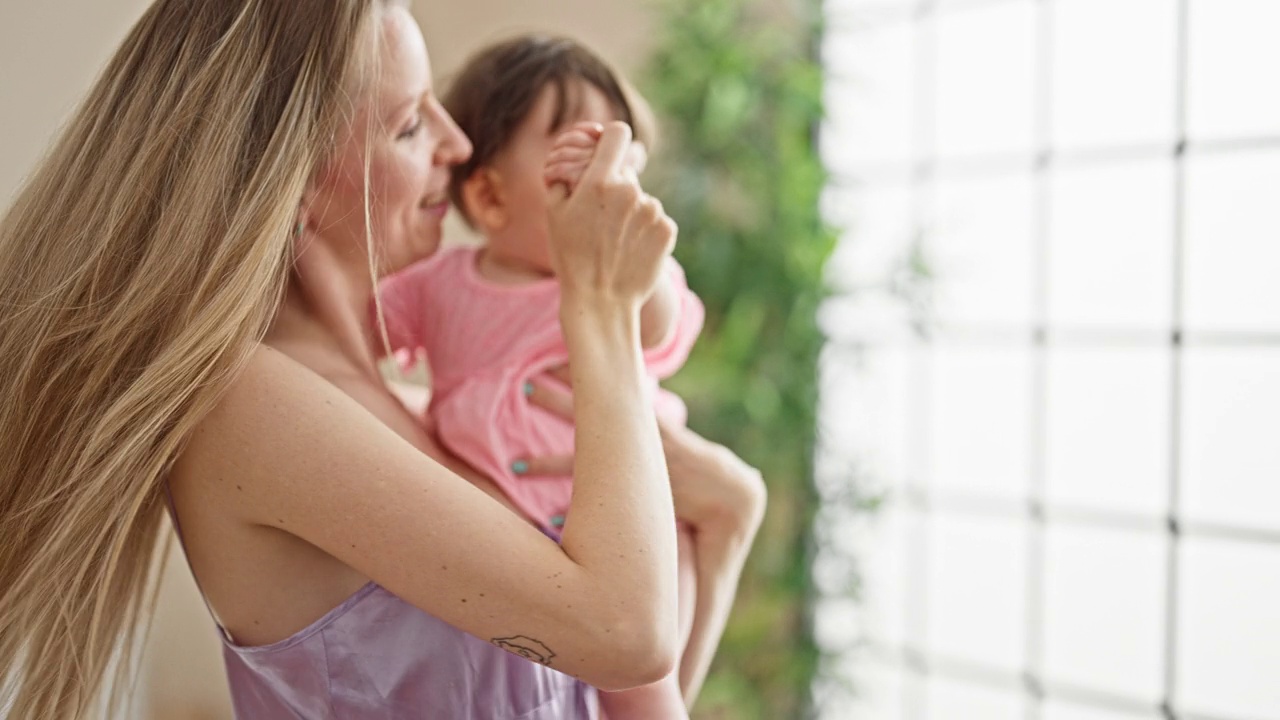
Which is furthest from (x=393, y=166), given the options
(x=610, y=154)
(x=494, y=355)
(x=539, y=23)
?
(x=539, y=23)

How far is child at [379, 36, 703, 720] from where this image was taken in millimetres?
1376

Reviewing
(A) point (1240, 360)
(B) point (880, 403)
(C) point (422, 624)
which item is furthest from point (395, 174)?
(B) point (880, 403)

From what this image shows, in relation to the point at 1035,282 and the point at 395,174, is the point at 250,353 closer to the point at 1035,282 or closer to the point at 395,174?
the point at 395,174

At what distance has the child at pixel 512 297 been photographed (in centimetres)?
138

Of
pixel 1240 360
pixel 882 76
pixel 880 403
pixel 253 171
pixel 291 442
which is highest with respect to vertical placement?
pixel 882 76

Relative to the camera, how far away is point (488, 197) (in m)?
1.55

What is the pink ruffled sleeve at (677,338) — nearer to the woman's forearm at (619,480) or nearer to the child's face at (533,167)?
the child's face at (533,167)

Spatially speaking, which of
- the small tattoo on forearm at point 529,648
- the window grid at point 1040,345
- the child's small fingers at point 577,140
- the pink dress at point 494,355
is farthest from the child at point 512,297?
the window grid at point 1040,345

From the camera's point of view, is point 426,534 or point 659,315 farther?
point 659,315

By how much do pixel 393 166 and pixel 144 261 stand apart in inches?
10.4

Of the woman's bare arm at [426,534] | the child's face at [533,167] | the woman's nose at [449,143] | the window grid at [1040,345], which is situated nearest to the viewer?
the woman's bare arm at [426,534]

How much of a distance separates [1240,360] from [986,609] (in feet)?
3.53

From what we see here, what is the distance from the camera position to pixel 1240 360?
2.87 m

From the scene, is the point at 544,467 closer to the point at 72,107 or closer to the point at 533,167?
the point at 533,167
